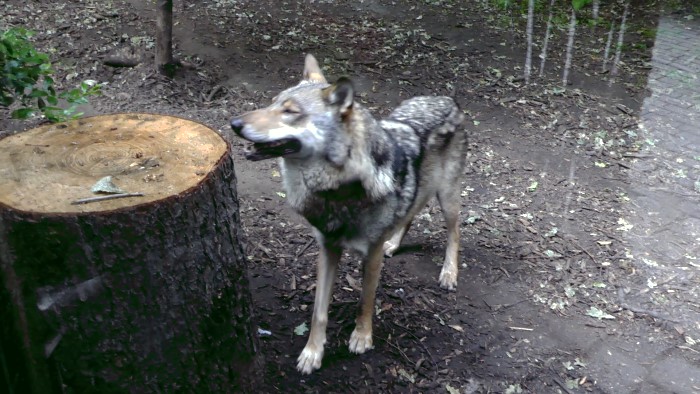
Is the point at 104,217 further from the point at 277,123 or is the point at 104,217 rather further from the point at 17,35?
the point at 17,35

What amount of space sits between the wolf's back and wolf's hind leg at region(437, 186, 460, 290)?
450mm

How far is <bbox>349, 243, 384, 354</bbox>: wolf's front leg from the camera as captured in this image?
12.1 ft

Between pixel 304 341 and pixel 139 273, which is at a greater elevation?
pixel 139 273

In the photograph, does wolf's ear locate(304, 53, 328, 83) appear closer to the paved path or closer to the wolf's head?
the wolf's head

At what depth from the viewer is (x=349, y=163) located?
3.13m

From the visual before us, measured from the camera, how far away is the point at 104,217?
8.00ft

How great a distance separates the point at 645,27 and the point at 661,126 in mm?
3745

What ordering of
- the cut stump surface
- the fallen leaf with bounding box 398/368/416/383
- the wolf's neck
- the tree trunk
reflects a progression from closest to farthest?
the cut stump surface → the wolf's neck → the fallen leaf with bounding box 398/368/416/383 → the tree trunk

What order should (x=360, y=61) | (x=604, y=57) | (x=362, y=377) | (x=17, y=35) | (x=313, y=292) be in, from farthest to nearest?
1. (x=604, y=57)
2. (x=360, y=61)
3. (x=313, y=292)
4. (x=362, y=377)
5. (x=17, y=35)

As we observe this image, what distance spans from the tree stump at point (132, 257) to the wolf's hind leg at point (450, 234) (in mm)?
1819

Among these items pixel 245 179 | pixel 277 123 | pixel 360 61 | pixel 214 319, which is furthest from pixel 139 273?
pixel 360 61

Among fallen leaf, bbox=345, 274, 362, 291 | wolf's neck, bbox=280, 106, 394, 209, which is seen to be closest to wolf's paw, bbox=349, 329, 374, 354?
fallen leaf, bbox=345, 274, 362, 291

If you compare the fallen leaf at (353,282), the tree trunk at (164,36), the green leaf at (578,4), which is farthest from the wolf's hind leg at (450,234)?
the green leaf at (578,4)

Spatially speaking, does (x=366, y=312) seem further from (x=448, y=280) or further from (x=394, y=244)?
(x=394, y=244)
